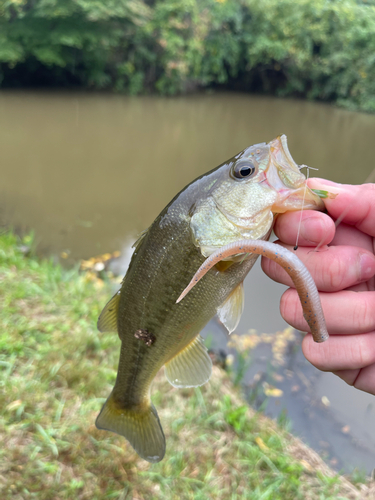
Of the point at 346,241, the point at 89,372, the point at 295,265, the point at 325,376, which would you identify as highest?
the point at 295,265

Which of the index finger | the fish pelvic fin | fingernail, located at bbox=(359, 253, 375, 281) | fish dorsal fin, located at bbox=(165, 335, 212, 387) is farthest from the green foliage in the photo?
the fish pelvic fin

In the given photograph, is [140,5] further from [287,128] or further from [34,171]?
[34,171]

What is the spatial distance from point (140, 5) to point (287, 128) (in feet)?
34.3

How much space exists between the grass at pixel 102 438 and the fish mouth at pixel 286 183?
2.06m

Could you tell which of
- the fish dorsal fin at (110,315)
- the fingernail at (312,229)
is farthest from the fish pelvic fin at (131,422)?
the fingernail at (312,229)

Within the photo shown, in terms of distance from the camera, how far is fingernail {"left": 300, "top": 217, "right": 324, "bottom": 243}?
3.94 feet

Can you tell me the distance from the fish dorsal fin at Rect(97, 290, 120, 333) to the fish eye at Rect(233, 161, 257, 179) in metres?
0.74

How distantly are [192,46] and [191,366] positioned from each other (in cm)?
2256

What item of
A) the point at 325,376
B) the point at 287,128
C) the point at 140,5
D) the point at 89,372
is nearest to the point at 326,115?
the point at 287,128

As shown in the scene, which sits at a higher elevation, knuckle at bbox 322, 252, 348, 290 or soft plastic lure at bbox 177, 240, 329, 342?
soft plastic lure at bbox 177, 240, 329, 342

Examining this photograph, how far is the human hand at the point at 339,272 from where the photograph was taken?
126 centimetres

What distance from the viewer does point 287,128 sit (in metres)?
14.9

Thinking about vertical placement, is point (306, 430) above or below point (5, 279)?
below

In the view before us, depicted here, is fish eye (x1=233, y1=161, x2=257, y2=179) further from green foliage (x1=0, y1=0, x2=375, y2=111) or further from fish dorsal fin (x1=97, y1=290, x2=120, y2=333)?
green foliage (x1=0, y1=0, x2=375, y2=111)
